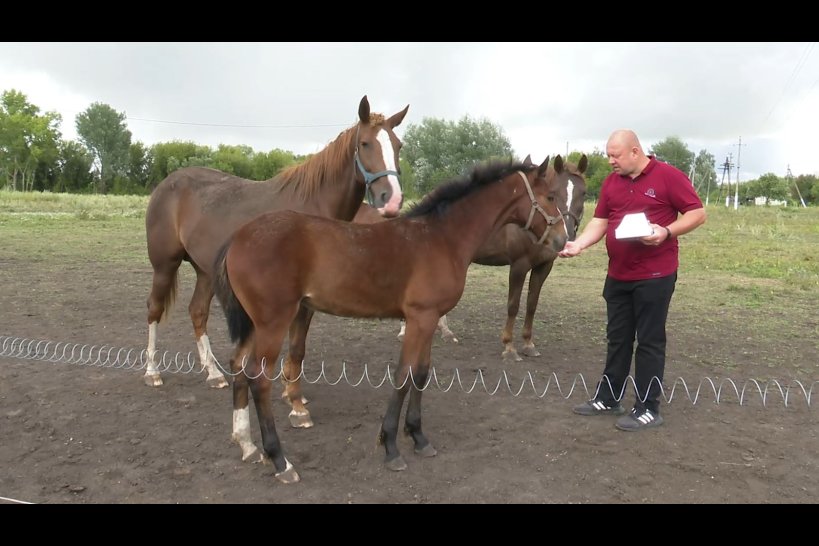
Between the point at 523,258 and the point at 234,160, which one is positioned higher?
the point at 234,160

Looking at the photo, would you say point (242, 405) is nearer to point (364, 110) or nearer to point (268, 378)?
point (268, 378)

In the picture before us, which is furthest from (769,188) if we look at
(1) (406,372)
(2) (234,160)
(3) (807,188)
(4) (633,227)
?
(1) (406,372)

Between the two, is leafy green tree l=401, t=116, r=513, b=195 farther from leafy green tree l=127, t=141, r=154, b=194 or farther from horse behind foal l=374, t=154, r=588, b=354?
leafy green tree l=127, t=141, r=154, b=194

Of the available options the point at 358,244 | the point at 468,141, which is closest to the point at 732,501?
the point at 358,244

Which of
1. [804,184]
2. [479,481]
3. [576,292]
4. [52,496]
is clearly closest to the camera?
[52,496]

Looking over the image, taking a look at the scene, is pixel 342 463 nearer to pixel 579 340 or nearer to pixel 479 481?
pixel 479 481

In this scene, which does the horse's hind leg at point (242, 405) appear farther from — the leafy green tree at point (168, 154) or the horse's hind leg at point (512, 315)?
the leafy green tree at point (168, 154)

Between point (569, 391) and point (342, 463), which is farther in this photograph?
point (569, 391)

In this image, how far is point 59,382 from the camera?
18.1ft

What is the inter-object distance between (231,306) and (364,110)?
2.06 meters

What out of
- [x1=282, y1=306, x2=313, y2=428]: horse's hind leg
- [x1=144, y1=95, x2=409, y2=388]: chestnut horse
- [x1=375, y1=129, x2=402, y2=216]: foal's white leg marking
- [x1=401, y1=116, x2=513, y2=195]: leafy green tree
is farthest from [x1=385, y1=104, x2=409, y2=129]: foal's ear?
[x1=401, y1=116, x2=513, y2=195]: leafy green tree

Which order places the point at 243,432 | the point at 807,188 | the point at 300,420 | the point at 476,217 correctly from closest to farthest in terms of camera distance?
the point at 243,432 < the point at 476,217 < the point at 300,420 < the point at 807,188

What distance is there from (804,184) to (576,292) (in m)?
93.7

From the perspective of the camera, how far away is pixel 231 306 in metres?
3.94
